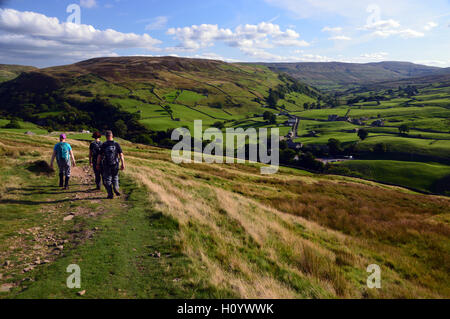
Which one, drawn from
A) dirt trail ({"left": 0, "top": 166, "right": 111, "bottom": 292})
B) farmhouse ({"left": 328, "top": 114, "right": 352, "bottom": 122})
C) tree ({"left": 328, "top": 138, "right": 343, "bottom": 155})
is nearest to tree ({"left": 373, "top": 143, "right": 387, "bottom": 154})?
tree ({"left": 328, "top": 138, "right": 343, "bottom": 155})

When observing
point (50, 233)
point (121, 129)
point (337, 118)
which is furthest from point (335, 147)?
point (50, 233)

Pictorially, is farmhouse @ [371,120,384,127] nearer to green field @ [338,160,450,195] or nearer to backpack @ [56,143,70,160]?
green field @ [338,160,450,195]

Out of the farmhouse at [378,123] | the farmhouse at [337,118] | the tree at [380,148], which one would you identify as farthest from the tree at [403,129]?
the farmhouse at [337,118]

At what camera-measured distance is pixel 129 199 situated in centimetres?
1241

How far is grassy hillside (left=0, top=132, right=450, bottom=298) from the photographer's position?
6.08 metres

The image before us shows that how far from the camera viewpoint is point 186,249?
25.5 ft

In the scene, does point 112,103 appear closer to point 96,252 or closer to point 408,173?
point 408,173

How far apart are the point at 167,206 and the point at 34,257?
5.42m

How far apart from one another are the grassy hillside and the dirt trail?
0.10 ft

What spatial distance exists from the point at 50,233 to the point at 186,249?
493 centimetres

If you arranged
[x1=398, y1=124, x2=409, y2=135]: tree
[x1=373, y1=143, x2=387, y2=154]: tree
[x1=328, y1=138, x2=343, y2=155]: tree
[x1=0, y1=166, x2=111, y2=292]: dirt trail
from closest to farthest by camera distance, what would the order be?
[x1=0, y1=166, x2=111, y2=292]: dirt trail → [x1=373, y1=143, x2=387, y2=154]: tree → [x1=328, y1=138, x2=343, y2=155]: tree → [x1=398, y1=124, x2=409, y2=135]: tree

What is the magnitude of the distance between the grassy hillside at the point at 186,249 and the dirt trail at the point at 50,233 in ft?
0.10
